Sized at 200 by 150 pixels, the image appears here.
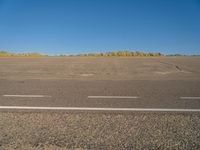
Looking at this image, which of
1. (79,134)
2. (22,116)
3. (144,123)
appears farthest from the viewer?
(22,116)

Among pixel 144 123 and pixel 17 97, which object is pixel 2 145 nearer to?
pixel 144 123

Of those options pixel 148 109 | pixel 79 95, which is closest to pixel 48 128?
pixel 148 109

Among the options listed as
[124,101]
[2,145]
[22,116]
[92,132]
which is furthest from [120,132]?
[124,101]

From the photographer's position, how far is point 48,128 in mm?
4180

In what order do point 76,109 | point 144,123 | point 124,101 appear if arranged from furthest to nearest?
point 124,101 < point 76,109 < point 144,123

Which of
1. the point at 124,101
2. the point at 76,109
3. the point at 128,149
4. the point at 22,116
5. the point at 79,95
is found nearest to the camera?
the point at 128,149

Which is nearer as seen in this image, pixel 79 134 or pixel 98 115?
pixel 79 134

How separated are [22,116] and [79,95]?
Answer: 8.45 feet

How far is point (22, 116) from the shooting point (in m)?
4.90

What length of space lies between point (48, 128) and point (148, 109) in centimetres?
246

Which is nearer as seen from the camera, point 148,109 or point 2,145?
point 2,145

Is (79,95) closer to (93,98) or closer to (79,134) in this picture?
(93,98)

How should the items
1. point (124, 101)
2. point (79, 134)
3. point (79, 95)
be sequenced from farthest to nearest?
1. point (79, 95)
2. point (124, 101)
3. point (79, 134)

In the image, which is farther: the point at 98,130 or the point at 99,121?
the point at 99,121
